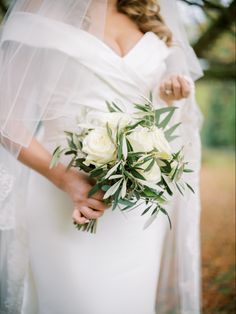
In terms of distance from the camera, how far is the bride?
4.96ft

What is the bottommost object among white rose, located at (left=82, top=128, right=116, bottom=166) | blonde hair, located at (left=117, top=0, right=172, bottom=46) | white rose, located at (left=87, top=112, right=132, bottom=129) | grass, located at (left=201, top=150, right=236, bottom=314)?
grass, located at (left=201, top=150, right=236, bottom=314)

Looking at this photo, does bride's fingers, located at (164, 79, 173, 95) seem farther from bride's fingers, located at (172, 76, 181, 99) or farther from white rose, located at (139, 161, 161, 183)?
white rose, located at (139, 161, 161, 183)

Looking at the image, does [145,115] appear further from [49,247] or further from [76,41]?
[49,247]

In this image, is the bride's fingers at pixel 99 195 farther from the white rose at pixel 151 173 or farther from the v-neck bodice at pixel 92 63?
the v-neck bodice at pixel 92 63

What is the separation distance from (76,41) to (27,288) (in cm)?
108

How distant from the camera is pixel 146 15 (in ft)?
6.30

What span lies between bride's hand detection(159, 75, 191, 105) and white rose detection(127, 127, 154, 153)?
41cm

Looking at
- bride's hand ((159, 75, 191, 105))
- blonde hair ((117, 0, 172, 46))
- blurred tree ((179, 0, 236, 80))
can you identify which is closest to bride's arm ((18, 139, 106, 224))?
bride's hand ((159, 75, 191, 105))

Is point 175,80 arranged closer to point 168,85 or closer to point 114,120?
point 168,85

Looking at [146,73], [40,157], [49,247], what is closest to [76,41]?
[146,73]

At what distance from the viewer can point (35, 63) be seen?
4.96 ft

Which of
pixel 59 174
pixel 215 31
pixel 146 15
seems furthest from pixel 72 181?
pixel 215 31

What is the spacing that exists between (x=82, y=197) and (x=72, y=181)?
71mm

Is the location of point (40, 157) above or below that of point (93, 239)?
above
